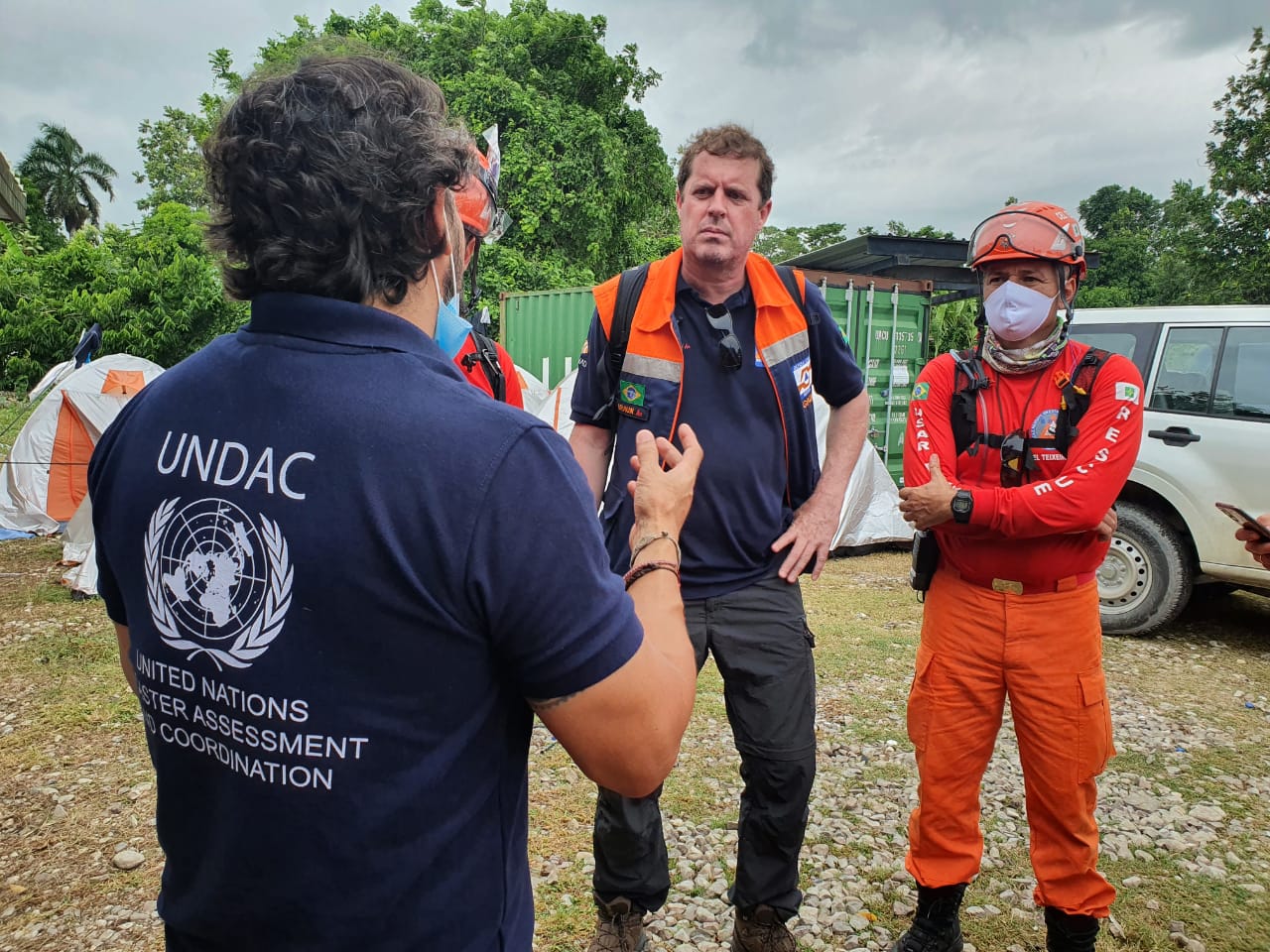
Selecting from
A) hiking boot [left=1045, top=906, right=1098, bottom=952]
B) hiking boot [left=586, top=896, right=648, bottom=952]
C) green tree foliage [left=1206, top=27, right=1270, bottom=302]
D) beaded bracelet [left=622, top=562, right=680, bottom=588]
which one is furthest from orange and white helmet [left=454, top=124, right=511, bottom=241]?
green tree foliage [left=1206, top=27, right=1270, bottom=302]

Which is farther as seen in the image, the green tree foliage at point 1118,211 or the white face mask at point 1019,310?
the green tree foliage at point 1118,211

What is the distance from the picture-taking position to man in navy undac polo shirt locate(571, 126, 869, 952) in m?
2.50

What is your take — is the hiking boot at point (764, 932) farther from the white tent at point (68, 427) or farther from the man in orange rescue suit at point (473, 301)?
the white tent at point (68, 427)

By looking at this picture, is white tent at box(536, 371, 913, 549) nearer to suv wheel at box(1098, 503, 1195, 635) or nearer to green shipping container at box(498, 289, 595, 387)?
suv wheel at box(1098, 503, 1195, 635)

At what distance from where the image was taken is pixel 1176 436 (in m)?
5.64

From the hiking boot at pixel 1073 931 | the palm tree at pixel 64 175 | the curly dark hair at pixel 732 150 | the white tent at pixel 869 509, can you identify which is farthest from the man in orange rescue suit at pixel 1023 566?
the palm tree at pixel 64 175

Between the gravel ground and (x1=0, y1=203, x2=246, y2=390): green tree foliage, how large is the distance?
38.2 feet

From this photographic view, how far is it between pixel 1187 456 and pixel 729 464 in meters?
4.66

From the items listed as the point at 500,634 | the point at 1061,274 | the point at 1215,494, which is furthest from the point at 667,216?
the point at 500,634

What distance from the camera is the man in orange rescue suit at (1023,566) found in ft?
7.75

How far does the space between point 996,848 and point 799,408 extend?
206cm

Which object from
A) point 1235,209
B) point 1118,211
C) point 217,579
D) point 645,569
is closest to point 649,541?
point 645,569

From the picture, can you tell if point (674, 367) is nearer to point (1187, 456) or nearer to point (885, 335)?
point (1187, 456)

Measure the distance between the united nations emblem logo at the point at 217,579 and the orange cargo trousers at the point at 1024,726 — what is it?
216cm
